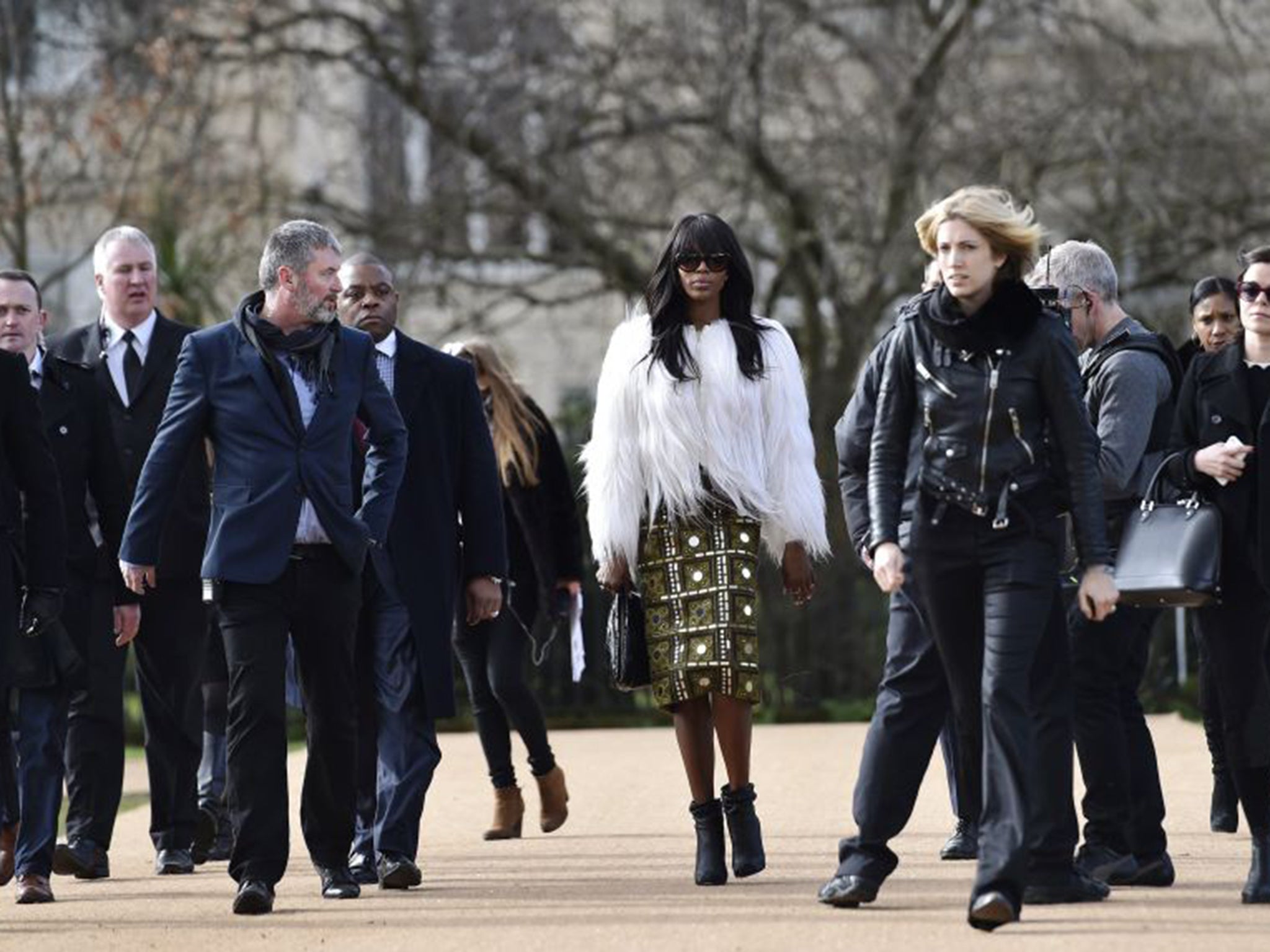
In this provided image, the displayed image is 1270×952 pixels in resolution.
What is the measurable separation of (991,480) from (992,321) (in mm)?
452

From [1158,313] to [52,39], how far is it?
25.5ft

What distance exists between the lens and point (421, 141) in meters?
21.5

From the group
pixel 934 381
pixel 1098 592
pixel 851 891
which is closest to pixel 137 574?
pixel 851 891

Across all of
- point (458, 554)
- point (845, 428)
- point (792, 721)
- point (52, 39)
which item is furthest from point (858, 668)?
point (845, 428)

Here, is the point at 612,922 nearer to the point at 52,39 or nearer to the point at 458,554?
the point at 458,554

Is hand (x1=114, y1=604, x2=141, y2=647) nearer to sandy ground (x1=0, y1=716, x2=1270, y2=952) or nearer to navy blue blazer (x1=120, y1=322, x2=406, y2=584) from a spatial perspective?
sandy ground (x1=0, y1=716, x2=1270, y2=952)

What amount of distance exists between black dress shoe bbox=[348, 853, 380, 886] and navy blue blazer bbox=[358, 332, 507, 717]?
1.80 ft

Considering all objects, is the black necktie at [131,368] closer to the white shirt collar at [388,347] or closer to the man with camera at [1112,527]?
the white shirt collar at [388,347]

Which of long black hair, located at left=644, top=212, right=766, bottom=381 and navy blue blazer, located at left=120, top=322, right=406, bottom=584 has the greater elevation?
Answer: long black hair, located at left=644, top=212, right=766, bottom=381

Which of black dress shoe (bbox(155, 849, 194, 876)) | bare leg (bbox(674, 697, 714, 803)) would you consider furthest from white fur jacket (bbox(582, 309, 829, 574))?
black dress shoe (bbox(155, 849, 194, 876))

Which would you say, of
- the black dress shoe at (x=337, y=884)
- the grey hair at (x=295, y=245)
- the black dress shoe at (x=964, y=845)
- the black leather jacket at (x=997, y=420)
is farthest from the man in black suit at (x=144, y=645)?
the black leather jacket at (x=997, y=420)

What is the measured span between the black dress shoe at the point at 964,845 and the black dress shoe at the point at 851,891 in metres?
1.59

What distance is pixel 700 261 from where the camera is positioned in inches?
379

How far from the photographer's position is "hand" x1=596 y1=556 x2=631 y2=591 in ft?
31.6
